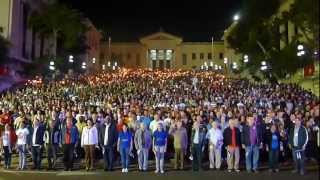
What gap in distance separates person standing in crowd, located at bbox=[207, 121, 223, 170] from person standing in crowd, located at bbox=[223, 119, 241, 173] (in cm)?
23

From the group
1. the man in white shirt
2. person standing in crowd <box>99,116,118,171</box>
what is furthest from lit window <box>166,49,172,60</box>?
person standing in crowd <box>99,116,118,171</box>

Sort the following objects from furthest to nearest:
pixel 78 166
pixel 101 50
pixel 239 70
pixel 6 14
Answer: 1. pixel 101 50
2. pixel 239 70
3. pixel 6 14
4. pixel 78 166

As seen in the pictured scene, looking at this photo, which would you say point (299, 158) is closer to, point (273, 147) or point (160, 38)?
point (273, 147)

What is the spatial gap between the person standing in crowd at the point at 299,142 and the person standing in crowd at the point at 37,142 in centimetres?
856

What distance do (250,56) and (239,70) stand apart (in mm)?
5247

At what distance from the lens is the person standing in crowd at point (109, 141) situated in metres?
19.7

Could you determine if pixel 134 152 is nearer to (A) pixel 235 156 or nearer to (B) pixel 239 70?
(A) pixel 235 156

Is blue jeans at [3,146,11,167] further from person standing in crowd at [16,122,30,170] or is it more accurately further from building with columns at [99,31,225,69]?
building with columns at [99,31,225,69]

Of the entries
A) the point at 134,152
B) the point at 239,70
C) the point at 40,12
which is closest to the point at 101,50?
the point at 40,12

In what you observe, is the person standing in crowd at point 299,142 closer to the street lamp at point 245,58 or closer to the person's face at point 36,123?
the person's face at point 36,123

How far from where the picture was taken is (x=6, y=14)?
65812 mm

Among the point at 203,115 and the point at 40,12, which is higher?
the point at 40,12

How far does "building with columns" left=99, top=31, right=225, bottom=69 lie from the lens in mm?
135500

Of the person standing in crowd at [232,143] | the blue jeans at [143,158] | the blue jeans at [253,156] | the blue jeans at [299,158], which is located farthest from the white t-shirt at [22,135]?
the blue jeans at [299,158]
